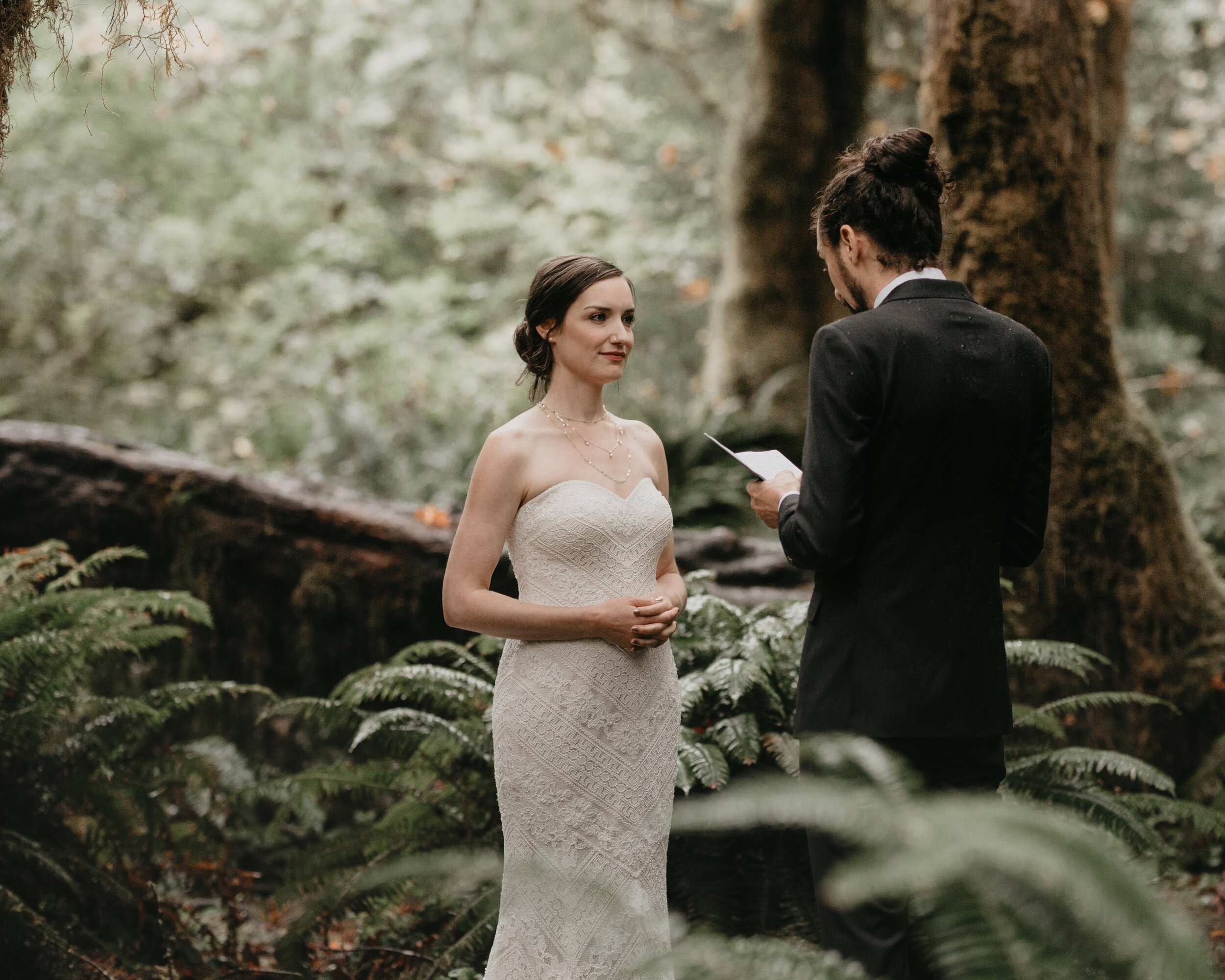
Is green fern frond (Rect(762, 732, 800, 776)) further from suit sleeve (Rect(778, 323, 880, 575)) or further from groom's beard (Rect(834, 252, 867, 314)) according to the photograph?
groom's beard (Rect(834, 252, 867, 314))

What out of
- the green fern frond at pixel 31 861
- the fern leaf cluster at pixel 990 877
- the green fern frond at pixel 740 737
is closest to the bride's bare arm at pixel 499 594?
the green fern frond at pixel 740 737

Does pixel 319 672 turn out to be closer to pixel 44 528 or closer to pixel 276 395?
pixel 44 528

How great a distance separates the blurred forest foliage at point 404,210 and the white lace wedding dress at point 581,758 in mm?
7791

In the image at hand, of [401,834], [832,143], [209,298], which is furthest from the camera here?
[209,298]

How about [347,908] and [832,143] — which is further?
[832,143]

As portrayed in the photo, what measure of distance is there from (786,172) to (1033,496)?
7369 mm

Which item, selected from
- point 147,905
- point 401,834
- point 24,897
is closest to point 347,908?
point 401,834

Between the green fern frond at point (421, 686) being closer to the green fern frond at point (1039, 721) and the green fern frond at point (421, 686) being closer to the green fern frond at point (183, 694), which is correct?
the green fern frond at point (183, 694)

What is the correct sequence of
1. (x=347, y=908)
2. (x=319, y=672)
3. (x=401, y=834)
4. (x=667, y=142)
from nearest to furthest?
1. (x=347, y=908)
2. (x=401, y=834)
3. (x=319, y=672)
4. (x=667, y=142)

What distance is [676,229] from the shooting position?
13359mm

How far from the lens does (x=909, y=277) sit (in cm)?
249

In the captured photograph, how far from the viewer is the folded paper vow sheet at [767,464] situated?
2.80 metres

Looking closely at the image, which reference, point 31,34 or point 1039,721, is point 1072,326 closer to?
point 1039,721

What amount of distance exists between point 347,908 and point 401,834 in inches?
14.2
